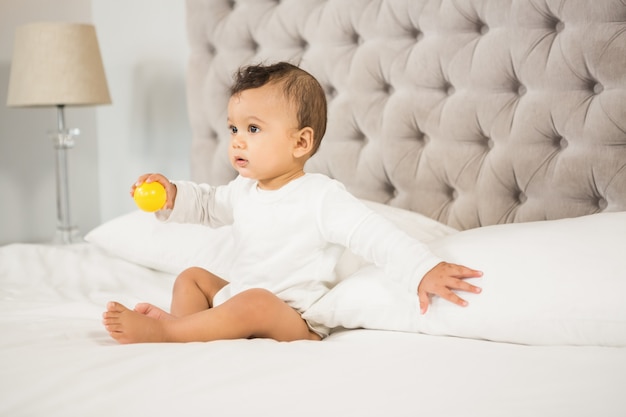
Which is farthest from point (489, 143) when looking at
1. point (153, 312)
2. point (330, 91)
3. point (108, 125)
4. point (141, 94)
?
point (108, 125)

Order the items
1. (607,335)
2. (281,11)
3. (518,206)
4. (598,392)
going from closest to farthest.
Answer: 1. (598,392)
2. (607,335)
3. (518,206)
4. (281,11)

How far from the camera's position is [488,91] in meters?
1.73

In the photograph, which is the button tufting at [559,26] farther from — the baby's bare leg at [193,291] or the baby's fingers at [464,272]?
the baby's bare leg at [193,291]

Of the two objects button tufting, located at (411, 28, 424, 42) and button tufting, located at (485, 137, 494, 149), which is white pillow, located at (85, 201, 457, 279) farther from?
button tufting, located at (411, 28, 424, 42)

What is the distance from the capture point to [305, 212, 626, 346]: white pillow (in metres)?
1.09

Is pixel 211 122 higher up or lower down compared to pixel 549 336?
higher up

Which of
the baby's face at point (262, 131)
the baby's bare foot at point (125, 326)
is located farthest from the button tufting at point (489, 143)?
the baby's bare foot at point (125, 326)

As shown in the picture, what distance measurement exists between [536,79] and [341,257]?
62 cm

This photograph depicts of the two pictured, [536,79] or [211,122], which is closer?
[536,79]

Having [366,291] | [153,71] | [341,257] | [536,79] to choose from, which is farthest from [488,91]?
[153,71]

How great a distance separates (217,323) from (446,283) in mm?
396

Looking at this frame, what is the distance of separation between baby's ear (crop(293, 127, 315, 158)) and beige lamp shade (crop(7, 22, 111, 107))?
54.0 inches

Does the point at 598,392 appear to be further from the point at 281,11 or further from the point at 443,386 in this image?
the point at 281,11

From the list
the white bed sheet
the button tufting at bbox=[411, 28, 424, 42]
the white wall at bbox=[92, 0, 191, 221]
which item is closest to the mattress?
the white bed sheet
